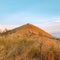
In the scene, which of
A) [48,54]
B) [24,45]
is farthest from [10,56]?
[48,54]

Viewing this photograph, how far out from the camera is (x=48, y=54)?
957cm

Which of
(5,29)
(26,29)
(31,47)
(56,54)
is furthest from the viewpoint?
(5,29)

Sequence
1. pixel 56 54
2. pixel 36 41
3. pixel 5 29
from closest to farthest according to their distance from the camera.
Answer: pixel 56 54 < pixel 36 41 < pixel 5 29

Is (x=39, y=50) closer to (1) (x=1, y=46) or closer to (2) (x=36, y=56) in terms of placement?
(2) (x=36, y=56)

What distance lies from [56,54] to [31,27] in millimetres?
7034

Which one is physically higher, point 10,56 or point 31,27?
point 31,27

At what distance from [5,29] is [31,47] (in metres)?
7.38

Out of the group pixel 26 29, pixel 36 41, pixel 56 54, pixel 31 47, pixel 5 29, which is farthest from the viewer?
pixel 5 29

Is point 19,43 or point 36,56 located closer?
point 36,56

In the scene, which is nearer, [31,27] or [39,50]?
[39,50]

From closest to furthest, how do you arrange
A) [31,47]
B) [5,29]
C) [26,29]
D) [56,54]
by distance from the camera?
1. [56,54]
2. [31,47]
3. [26,29]
4. [5,29]

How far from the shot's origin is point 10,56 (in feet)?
33.6

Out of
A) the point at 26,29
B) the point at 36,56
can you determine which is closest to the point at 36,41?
the point at 36,56

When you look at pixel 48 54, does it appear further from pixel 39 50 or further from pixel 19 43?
pixel 19 43
